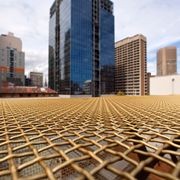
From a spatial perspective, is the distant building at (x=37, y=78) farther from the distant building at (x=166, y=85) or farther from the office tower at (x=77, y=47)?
the distant building at (x=166, y=85)

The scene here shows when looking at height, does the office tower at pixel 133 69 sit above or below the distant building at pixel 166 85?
above

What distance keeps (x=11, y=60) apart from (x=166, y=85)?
40.8 m

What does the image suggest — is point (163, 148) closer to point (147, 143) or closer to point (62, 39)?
point (147, 143)

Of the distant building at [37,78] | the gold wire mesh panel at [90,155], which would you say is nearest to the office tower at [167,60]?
the distant building at [37,78]

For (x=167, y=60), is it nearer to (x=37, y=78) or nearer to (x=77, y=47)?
(x=37, y=78)

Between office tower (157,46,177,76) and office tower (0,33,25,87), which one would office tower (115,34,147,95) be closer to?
office tower (0,33,25,87)

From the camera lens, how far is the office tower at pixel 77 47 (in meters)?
37.8

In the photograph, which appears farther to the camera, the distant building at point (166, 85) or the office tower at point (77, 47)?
the office tower at point (77, 47)

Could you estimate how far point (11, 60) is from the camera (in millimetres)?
48594

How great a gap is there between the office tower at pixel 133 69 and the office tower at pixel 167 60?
131 feet

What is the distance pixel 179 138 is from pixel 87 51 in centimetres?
3931

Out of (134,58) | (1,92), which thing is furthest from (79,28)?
(134,58)

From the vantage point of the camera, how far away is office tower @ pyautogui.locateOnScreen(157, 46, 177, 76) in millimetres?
92188

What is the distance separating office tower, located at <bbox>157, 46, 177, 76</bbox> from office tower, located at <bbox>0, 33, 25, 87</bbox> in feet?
230
